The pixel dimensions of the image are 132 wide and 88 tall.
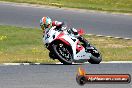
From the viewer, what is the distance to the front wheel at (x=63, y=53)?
592 inches

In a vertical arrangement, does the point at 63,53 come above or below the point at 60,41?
below

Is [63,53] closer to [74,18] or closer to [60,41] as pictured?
[60,41]

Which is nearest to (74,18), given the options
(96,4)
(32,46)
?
(96,4)

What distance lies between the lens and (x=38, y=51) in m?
18.8

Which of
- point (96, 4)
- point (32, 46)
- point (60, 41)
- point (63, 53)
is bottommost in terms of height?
point (96, 4)

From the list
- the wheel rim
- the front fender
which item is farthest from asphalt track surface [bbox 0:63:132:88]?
the front fender

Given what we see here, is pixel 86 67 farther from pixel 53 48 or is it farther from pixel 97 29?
pixel 97 29

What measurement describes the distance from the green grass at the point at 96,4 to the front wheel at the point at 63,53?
14.8 metres

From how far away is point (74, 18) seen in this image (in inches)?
1083

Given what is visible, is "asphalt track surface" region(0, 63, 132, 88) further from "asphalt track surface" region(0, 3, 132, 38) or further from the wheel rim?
"asphalt track surface" region(0, 3, 132, 38)

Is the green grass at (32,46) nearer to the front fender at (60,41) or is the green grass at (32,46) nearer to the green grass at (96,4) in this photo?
the front fender at (60,41)

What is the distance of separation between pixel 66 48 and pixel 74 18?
12.3 meters

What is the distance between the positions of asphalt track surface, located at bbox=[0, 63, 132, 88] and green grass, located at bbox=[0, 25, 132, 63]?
1.51m

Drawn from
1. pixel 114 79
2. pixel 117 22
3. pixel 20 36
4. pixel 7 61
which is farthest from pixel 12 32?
pixel 114 79
